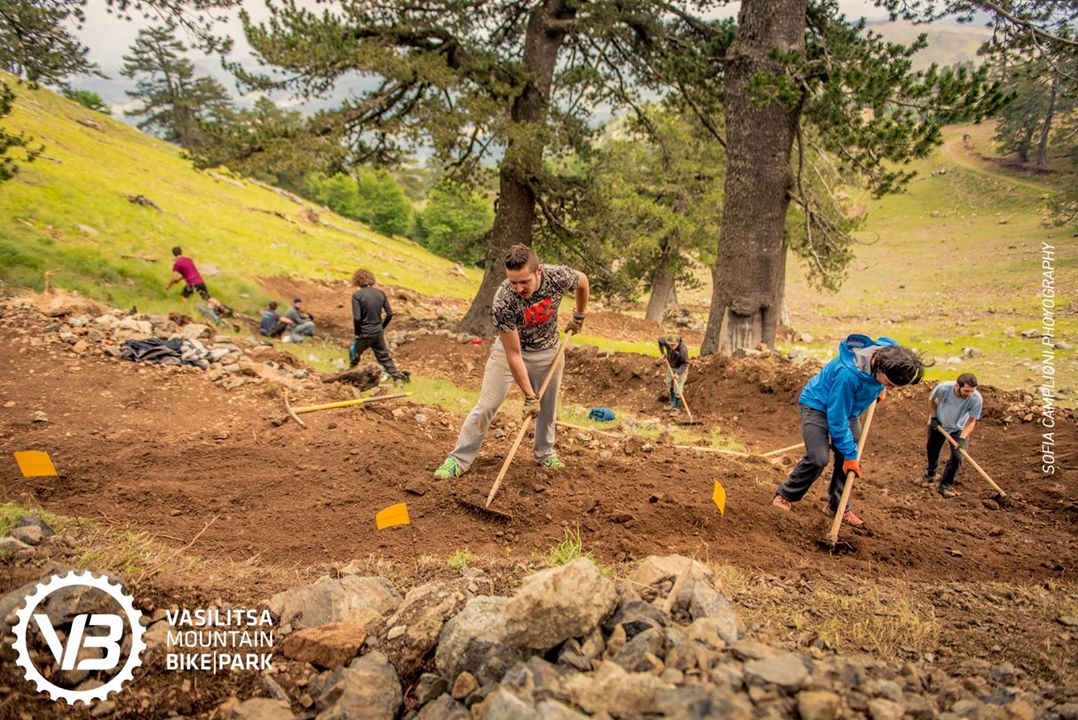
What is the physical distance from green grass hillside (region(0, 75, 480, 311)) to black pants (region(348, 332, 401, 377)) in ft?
15.4

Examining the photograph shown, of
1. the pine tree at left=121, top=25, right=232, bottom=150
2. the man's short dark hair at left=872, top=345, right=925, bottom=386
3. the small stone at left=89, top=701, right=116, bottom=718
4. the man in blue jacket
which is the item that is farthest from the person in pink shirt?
the pine tree at left=121, top=25, right=232, bottom=150

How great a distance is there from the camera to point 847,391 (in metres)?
4.52

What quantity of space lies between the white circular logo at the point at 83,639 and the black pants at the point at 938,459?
7.42 m

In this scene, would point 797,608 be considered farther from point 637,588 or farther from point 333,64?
point 333,64

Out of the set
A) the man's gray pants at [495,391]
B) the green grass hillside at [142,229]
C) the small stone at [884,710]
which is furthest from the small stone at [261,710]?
the green grass hillside at [142,229]

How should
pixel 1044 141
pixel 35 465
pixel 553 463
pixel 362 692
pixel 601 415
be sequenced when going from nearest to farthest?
pixel 362 692 → pixel 35 465 → pixel 553 463 → pixel 601 415 → pixel 1044 141

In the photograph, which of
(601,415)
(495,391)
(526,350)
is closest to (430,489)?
(495,391)

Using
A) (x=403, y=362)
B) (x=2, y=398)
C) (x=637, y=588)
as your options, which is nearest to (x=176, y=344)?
(x=2, y=398)

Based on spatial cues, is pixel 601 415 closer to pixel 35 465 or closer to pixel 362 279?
pixel 362 279

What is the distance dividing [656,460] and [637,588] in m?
3.24

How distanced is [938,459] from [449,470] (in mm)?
5769

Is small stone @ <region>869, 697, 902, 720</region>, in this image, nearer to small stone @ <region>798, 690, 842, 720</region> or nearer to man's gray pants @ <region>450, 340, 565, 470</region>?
small stone @ <region>798, 690, 842, 720</region>

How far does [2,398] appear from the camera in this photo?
5812mm

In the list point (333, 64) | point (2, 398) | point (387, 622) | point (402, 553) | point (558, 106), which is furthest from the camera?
point (558, 106)
